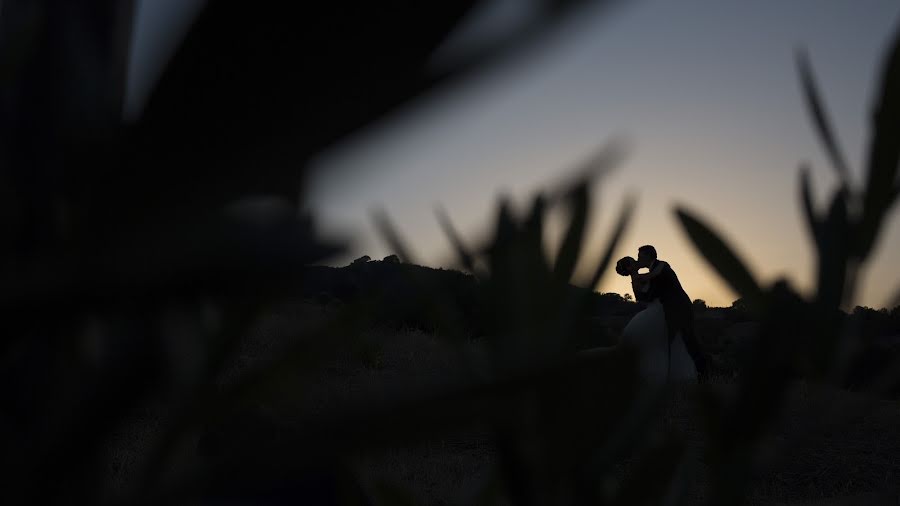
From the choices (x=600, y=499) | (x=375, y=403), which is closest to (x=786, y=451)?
(x=600, y=499)

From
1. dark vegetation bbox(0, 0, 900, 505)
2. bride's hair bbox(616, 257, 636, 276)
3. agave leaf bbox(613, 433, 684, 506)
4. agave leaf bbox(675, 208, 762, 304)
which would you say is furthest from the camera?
bride's hair bbox(616, 257, 636, 276)

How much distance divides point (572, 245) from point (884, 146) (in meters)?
0.14

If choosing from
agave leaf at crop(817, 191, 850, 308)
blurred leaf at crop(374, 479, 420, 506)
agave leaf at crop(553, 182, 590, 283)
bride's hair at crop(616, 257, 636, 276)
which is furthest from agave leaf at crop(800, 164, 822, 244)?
bride's hair at crop(616, 257, 636, 276)

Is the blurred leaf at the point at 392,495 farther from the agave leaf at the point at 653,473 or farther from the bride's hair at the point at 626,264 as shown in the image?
the bride's hair at the point at 626,264

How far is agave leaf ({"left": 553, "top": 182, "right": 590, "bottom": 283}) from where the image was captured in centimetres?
32

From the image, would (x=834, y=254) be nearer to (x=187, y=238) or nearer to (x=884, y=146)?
(x=884, y=146)

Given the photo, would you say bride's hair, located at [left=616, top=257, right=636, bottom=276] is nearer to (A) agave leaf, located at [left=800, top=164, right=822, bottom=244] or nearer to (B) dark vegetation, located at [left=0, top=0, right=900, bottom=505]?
(A) agave leaf, located at [left=800, top=164, right=822, bottom=244]

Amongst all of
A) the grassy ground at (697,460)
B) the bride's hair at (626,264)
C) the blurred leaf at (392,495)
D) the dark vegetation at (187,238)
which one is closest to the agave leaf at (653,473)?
the dark vegetation at (187,238)

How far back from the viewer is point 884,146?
0.31 m

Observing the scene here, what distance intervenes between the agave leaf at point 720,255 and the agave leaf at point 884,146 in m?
0.09

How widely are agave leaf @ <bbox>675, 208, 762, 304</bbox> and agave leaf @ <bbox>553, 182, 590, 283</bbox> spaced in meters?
0.11

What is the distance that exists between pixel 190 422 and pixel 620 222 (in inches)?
8.3

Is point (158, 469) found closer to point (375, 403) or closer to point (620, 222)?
point (375, 403)

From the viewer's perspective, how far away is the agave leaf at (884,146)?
313 mm
